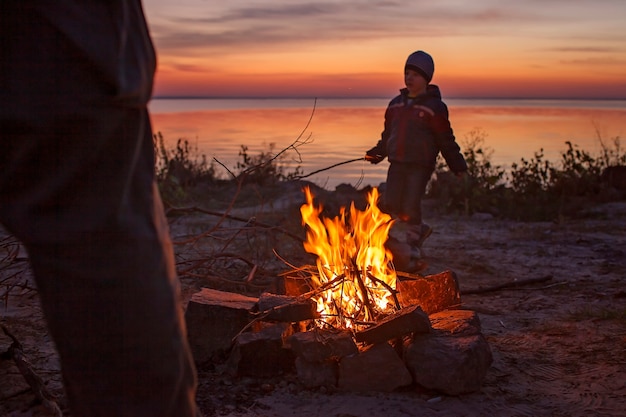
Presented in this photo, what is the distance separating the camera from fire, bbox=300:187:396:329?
4.04 metres

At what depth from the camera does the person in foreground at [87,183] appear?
50.0 inches

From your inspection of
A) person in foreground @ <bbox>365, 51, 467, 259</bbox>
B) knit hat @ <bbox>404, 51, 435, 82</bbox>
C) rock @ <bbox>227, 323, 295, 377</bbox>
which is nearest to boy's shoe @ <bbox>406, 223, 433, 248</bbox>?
person in foreground @ <bbox>365, 51, 467, 259</bbox>

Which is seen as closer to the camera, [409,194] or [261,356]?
[261,356]

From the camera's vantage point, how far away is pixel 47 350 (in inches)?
161

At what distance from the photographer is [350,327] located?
13.1 ft

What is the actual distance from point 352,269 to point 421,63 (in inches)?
113

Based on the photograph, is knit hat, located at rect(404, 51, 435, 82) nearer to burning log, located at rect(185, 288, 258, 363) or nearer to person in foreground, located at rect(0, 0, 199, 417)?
burning log, located at rect(185, 288, 258, 363)

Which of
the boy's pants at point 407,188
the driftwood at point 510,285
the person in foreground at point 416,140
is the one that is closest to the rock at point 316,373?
the driftwood at point 510,285

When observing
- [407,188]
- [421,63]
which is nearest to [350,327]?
[407,188]

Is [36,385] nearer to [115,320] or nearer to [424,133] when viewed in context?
[115,320]

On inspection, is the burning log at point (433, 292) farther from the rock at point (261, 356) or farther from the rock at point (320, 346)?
the rock at point (261, 356)

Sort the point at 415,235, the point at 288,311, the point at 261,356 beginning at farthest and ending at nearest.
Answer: the point at 415,235, the point at 288,311, the point at 261,356

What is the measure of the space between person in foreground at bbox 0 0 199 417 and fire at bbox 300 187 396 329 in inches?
102

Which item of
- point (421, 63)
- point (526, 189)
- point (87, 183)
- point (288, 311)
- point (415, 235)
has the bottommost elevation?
point (288, 311)
